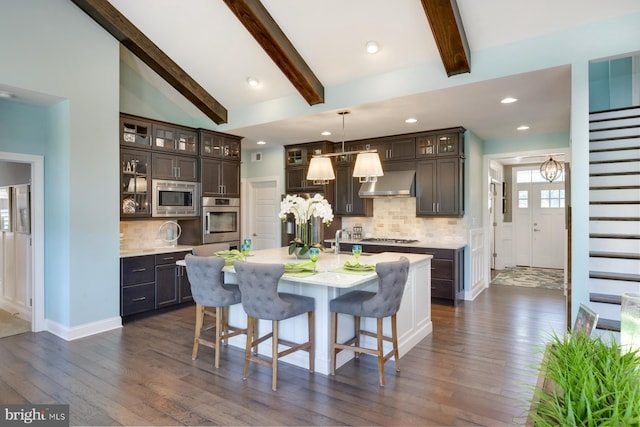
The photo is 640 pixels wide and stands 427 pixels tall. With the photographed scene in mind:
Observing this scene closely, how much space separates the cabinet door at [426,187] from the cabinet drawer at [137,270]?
4159 mm

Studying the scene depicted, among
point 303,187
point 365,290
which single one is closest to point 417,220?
point 303,187

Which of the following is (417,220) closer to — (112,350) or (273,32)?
(273,32)

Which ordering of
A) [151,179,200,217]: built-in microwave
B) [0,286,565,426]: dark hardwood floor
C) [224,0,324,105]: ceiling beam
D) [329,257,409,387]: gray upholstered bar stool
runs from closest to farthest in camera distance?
[0,286,565,426]: dark hardwood floor, [329,257,409,387]: gray upholstered bar stool, [224,0,324,105]: ceiling beam, [151,179,200,217]: built-in microwave

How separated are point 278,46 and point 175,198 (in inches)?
109

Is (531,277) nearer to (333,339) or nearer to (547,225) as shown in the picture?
(547,225)

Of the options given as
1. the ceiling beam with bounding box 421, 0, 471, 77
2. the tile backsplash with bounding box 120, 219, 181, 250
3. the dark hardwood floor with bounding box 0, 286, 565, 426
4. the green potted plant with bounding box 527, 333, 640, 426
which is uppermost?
the ceiling beam with bounding box 421, 0, 471, 77

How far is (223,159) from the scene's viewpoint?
6070 mm

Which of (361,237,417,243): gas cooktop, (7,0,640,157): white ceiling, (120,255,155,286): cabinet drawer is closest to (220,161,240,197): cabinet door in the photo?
(7,0,640,157): white ceiling

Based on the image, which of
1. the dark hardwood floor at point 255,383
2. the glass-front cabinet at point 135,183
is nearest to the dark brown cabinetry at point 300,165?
the glass-front cabinet at point 135,183

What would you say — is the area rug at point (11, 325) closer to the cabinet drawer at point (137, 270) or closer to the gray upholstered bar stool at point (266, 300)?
the cabinet drawer at point (137, 270)

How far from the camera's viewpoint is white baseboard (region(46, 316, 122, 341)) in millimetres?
4051

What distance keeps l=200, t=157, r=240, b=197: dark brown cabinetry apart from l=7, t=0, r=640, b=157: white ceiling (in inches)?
25.6

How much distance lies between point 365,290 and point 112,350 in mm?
2632

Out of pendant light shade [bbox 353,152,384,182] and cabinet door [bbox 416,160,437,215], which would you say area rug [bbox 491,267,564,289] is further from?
pendant light shade [bbox 353,152,384,182]
